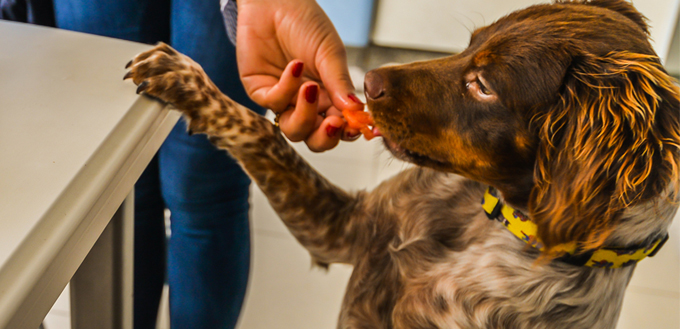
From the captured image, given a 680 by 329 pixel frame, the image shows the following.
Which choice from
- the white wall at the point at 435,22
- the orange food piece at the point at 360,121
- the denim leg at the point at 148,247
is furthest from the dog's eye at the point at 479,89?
the white wall at the point at 435,22

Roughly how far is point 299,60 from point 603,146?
2.00ft

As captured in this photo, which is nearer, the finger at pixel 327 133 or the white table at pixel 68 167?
the white table at pixel 68 167

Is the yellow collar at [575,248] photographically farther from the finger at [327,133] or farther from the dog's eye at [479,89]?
the finger at [327,133]

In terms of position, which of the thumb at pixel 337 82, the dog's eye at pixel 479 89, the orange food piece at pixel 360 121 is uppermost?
the dog's eye at pixel 479 89

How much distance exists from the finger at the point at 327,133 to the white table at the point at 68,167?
0.38m

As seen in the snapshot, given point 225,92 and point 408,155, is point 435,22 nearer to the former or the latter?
point 225,92

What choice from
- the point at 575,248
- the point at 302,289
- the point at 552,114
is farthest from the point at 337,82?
the point at 302,289

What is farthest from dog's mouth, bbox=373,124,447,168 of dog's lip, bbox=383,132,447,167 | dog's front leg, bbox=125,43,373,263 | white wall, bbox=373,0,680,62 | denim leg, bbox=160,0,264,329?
white wall, bbox=373,0,680,62

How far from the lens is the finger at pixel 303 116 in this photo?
3.51ft

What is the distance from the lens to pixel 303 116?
1.10 metres

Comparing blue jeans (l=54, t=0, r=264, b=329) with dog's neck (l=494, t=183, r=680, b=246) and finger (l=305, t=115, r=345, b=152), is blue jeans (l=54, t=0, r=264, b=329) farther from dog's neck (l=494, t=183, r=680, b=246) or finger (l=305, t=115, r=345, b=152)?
dog's neck (l=494, t=183, r=680, b=246)

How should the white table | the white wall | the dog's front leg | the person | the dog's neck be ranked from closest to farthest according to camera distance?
the white table < the dog's neck < the dog's front leg < the person < the white wall

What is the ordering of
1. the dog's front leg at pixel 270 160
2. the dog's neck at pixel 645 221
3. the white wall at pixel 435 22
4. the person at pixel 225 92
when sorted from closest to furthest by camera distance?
the dog's neck at pixel 645 221, the dog's front leg at pixel 270 160, the person at pixel 225 92, the white wall at pixel 435 22

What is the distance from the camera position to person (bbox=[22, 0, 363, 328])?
115 cm
